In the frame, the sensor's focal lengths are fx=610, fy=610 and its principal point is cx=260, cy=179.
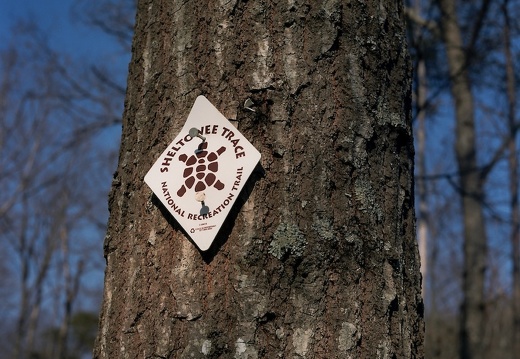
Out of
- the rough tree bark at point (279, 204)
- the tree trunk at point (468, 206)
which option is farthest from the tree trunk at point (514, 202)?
the rough tree bark at point (279, 204)

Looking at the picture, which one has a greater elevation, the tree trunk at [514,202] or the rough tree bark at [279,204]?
the tree trunk at [514,202]

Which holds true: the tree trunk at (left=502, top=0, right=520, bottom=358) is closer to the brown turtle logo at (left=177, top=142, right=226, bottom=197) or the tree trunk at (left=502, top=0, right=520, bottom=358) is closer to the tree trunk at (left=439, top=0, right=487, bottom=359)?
the tree trunk at (left=439, top=0, right=487, bottom=359)

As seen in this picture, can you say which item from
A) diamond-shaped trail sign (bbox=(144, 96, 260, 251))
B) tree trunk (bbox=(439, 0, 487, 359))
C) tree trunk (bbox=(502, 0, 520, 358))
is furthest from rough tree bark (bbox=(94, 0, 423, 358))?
tree trunk (bbox=(502, 0, 520, 358))

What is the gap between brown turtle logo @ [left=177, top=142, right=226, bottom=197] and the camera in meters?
1.29

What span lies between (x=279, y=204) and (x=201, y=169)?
19 centimetres

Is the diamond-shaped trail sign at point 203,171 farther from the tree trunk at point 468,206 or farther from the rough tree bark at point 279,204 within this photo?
the tree trunk at point 468,206

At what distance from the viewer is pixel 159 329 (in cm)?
121

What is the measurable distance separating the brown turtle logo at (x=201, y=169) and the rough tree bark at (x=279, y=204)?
72 mm

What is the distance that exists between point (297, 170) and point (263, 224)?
131 mm

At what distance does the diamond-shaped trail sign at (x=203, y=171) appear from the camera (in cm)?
124

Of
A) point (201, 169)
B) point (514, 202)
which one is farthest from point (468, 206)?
point (201, 169)

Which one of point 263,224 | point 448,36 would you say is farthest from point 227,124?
point 448,36

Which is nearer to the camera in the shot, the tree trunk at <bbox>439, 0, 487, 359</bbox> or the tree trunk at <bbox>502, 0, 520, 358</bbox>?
the tree trunk at <bbox>439, 0, 487, 359</bbox>

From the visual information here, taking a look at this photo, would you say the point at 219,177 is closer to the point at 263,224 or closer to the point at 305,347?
the point at 263,224
